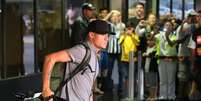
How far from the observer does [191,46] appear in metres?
11.9

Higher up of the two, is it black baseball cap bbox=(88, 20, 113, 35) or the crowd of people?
black baseball cap bbox=(88, 20, 113, 35)

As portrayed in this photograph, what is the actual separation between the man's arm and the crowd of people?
5790 mm

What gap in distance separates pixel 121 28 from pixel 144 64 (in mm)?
1013

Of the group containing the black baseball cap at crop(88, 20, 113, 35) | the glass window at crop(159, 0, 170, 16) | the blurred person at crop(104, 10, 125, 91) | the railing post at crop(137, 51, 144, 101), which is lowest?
the railing post at crop(137, 51, 144, 101)

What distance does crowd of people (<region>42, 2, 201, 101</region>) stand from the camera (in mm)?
11805

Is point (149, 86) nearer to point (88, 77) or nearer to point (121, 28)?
point (121, 28)

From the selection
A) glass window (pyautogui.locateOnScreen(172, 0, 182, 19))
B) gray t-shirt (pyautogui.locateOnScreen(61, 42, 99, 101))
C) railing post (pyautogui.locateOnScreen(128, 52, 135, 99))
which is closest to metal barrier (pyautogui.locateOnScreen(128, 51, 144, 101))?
railing post (pyautogui.locateOnScreen(128, 52, 135, 99))

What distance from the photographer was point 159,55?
1247cm

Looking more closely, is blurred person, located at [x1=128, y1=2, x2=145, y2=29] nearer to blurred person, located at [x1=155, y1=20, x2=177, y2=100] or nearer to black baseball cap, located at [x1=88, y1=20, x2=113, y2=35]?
blurred person, located at [x1=155, y1=20, x2=177, y2=100]

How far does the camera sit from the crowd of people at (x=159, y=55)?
38.7ft

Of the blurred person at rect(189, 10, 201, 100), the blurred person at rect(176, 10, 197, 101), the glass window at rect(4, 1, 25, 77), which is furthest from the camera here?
the blurred person at rect(176, 10, 197, 101)

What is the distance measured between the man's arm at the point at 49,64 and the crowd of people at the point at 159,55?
5.79 m

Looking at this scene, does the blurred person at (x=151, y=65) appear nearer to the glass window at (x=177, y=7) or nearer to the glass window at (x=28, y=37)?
the glass window at (x=28, y=37)

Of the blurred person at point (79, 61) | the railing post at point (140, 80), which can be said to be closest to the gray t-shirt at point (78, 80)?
the blurred person at point (79, 61)
